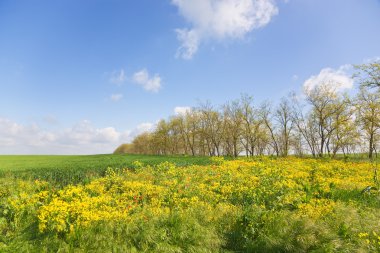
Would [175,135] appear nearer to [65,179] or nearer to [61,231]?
[65,179]

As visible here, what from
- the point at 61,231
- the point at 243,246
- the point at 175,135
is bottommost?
the point at 243,246

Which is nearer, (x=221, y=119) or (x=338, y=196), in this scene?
(x=338, y=196)

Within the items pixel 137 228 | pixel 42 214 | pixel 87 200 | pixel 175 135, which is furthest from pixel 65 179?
pixel 175 135

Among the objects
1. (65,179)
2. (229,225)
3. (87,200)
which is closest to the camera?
(229,225)

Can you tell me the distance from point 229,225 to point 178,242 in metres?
2.08

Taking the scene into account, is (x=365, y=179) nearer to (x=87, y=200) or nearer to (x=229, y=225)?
(x=229, y=225)

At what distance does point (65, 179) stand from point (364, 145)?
43360 millimetres

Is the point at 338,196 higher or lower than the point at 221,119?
lower

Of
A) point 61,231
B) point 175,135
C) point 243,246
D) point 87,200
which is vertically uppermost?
point 175,135

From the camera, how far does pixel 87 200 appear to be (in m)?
10.3

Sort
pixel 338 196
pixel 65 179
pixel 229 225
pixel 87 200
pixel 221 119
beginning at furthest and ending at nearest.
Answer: pixel 221 119 < pixel 65 179 < pixel 338 196 < pixel 87 200 < pixel 229 225

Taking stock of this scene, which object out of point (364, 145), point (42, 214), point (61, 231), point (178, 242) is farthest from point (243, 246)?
point (364, 145)

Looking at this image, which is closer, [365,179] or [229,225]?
[229,225]

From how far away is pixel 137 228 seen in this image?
8.54 metres
